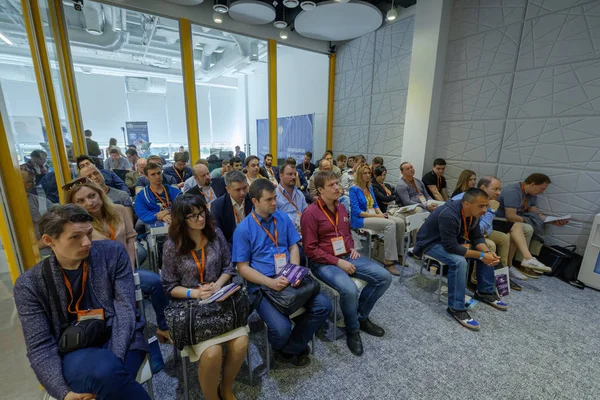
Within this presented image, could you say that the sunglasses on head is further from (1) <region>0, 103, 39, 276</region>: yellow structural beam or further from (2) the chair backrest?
(2) the chair backrest

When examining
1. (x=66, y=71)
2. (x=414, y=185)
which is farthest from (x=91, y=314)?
(x=66, y=71)

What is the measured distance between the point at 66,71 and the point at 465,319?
6788mm

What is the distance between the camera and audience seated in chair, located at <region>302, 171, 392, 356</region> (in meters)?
2.04

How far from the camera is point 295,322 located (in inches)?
72.8

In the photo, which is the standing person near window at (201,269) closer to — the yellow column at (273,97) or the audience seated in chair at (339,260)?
the audience seated in chair at (339,260)

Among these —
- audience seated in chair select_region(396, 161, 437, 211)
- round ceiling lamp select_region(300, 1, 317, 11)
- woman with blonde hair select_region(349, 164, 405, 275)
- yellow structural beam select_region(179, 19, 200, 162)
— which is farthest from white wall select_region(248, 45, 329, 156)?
woman with blonde hair select_region(349, 164, 405, 275)

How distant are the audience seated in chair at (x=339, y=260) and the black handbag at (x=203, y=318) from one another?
79 centimetres

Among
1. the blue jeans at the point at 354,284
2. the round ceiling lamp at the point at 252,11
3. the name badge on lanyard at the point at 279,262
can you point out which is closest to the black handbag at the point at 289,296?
the name badge on lanyard at the point at 279,262

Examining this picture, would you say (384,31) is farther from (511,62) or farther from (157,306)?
(157,306)

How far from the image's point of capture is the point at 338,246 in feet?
7.26

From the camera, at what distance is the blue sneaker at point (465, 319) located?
7.47ft

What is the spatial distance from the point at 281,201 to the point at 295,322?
4.70 ft

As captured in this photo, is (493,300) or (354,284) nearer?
(354,284)

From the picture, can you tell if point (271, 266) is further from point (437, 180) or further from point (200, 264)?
point (437, 180)
